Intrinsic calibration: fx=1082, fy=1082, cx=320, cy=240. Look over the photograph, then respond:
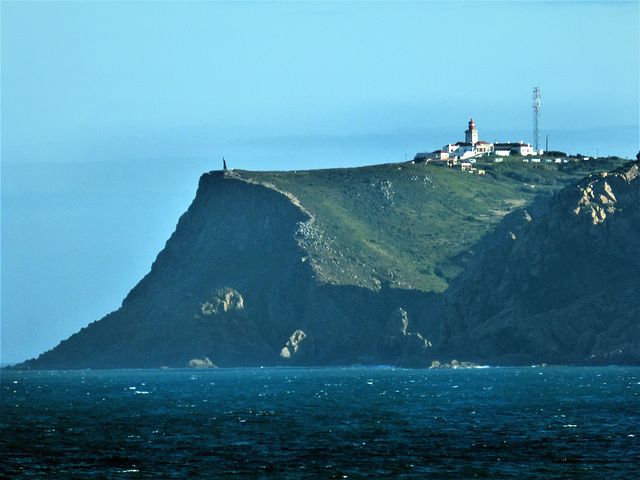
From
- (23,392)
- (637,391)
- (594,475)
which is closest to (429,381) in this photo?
(637,391)

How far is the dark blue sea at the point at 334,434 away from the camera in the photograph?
63.4 metres

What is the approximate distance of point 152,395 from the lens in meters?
144

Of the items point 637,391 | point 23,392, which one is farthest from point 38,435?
point 23,392

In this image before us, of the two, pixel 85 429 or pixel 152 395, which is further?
pixel 152 395

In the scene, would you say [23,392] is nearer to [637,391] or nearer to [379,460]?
[637,391]

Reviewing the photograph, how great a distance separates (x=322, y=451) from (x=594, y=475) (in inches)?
758

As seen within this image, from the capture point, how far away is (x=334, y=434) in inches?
3255

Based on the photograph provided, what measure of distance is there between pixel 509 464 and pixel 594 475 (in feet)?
19.8

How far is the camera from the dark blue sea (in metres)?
63.4

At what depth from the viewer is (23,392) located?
164125mm

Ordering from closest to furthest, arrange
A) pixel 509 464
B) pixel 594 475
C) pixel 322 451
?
pixel 594 475
pixel 509 464
pixel 322 451

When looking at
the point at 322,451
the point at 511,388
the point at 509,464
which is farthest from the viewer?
the point at 511,388

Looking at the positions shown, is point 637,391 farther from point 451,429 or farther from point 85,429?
point 85,429

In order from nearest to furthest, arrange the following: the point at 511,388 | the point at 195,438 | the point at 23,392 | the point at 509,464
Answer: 1. the point at 509,464
2. the point at 195,438
3. the point at 511,388
4. the point at 23,392
